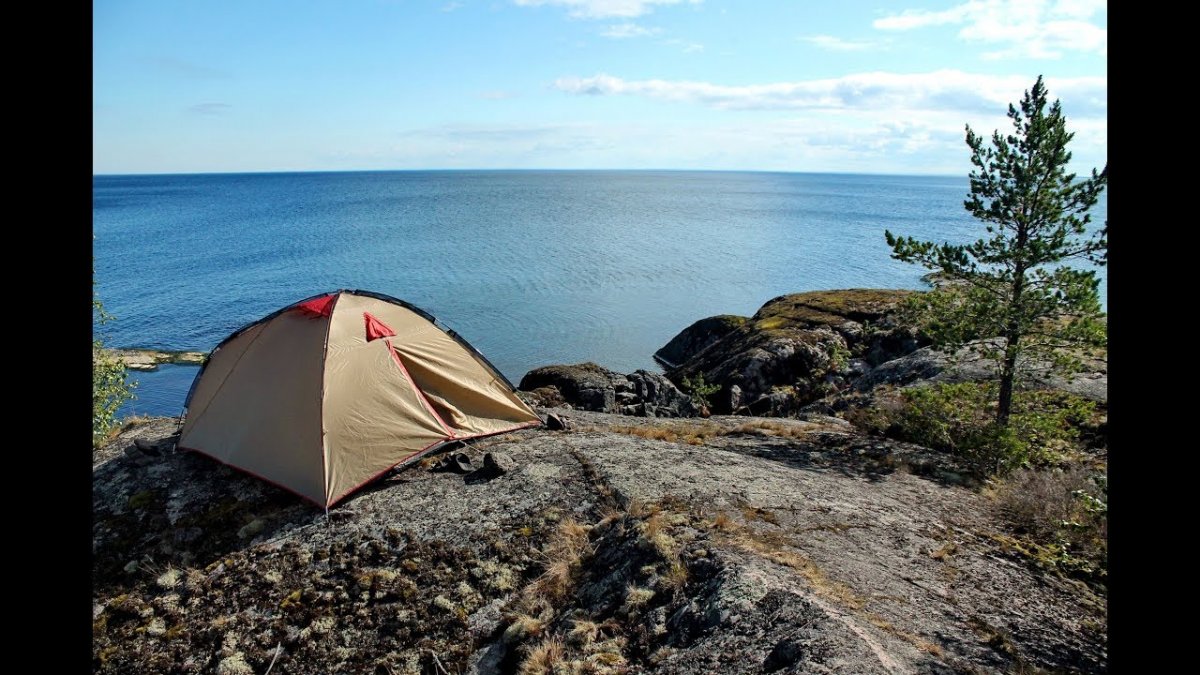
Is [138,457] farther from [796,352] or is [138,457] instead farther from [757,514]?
[796,352]

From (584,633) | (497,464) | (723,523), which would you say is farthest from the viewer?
(497,464)

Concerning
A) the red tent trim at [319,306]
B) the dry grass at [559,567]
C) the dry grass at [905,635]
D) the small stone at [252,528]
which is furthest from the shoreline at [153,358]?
the dry grass at [905,635]

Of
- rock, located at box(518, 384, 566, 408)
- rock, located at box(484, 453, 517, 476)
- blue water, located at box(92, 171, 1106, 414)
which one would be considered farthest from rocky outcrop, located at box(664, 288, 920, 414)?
rock, located at box(484, 453, 517, 476)

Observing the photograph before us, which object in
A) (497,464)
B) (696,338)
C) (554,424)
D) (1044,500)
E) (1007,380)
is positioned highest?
(1007,380)

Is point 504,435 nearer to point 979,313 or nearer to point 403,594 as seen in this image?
point 403,594

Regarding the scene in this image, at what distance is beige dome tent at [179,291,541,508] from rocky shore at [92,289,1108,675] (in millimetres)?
423

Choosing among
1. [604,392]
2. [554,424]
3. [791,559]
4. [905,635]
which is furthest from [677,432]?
[905,635]

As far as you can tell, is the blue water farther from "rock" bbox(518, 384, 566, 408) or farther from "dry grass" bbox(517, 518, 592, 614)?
"dry grass" bbox(517, 518, 592, 614)

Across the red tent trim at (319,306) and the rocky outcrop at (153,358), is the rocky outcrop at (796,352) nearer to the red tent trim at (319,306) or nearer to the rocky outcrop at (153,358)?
the red tent trim at (319,306)

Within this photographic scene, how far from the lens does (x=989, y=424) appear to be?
47.5 ft

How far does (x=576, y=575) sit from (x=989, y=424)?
31.4 feet

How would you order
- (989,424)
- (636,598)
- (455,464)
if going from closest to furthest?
(636,598) < (455,464) < (989,424)

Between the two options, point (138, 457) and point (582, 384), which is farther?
point (582, 384)

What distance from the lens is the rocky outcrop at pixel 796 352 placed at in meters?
27.3
